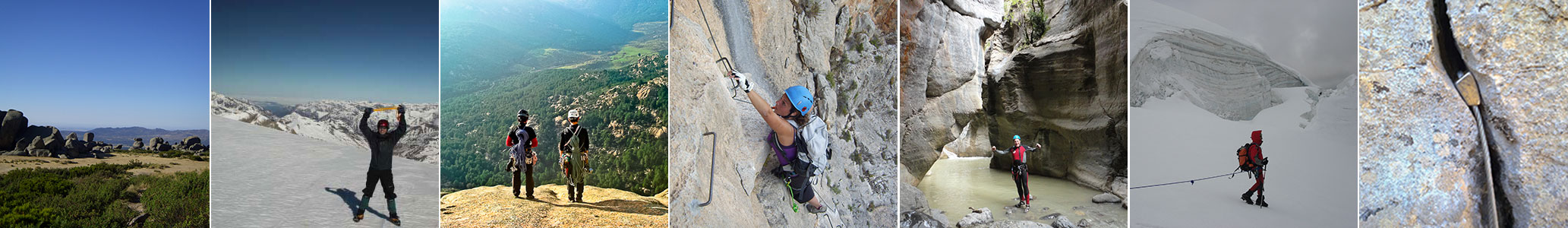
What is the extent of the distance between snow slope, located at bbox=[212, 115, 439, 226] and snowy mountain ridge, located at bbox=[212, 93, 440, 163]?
0.13 ft

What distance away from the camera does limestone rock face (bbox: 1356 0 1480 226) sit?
3672mm

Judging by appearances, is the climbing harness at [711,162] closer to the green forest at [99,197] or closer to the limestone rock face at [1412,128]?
the green forest at [99,197]

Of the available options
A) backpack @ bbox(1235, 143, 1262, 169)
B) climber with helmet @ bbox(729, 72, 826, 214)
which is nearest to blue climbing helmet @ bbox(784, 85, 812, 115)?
climber with helmet @ bbox(729, 72, 826, 214)

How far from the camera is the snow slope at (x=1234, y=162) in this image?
372 centimetres

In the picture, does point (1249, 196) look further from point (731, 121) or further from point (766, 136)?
point (731, 121)

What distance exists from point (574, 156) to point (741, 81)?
1.38m

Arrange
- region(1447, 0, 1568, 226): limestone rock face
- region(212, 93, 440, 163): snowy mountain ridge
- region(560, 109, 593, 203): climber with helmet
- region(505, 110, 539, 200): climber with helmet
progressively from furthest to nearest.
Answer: region(560, 109, 593, 203): climber with helmet → region(505, 110, 539, 200): climber with helmet → region(1447, 0, 1568, 226): limestone rock face → region(212, 93, 440, 163): snowy mountain ridge

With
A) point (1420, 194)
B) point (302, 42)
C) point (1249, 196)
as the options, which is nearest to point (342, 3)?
point (302, 42)

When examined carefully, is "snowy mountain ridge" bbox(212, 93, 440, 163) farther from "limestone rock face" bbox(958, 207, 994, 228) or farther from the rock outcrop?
"limestone rock face" bbox(958, 207, 994, 228)

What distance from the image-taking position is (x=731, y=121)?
12.6 feet

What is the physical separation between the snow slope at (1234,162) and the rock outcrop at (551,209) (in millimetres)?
3714

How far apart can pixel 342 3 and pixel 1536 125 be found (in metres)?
7.58

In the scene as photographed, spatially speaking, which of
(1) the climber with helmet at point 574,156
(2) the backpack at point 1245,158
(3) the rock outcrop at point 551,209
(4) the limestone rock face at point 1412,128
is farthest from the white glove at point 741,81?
(4) the limestone rock face at point 1412,128

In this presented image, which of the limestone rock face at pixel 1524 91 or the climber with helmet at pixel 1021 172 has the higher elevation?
the limestone rock face at pixel 1524 91
